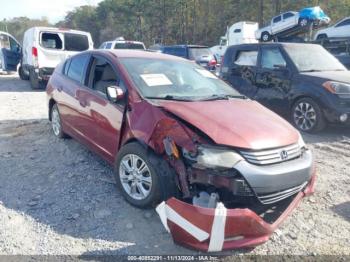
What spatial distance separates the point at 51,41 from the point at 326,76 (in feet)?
30.9

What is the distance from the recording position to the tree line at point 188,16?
118 ft

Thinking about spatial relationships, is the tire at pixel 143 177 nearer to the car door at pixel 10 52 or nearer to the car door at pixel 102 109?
the car door at pixel 102 109

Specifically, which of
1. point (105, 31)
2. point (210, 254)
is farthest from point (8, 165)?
point (105, 31)

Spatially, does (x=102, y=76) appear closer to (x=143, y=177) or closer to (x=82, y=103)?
(x=82, y=103)

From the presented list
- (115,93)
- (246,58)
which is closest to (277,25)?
(246,58)

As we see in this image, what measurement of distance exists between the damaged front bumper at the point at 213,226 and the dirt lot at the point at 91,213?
20 centimetres

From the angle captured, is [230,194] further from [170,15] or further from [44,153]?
[170,15]

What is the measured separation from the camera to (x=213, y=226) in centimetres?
292

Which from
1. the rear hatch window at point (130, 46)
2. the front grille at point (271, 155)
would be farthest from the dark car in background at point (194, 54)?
the front grille at point (271, 155)

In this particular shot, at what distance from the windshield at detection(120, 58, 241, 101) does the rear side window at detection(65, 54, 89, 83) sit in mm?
924

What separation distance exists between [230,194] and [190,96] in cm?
138

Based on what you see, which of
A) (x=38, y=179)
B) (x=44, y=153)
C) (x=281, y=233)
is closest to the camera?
(x=281, y=233)

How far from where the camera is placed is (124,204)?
4000 millimetres

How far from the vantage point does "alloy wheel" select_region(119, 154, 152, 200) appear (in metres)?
3.75
